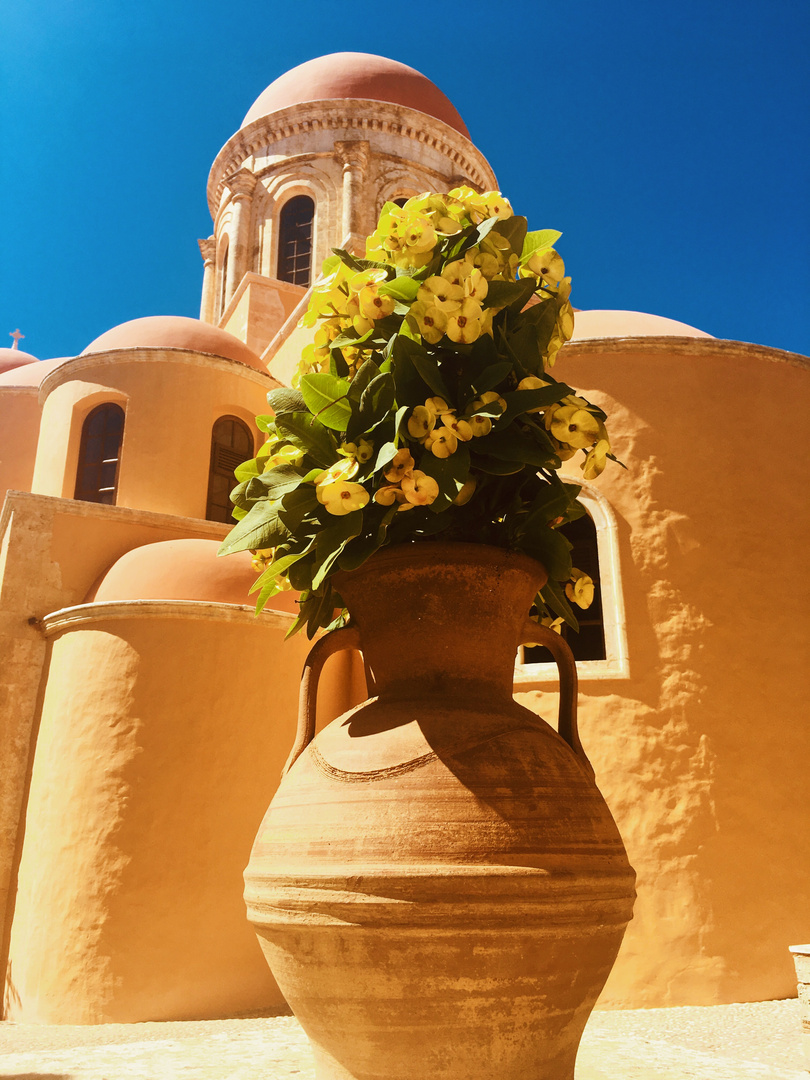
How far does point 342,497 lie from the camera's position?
7.04 ft

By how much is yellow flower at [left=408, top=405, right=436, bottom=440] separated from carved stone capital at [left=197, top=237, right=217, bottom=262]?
18440 mm

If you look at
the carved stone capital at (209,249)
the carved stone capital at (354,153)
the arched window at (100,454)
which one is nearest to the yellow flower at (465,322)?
the arched window at (100,454)

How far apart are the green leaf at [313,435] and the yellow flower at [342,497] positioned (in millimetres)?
255

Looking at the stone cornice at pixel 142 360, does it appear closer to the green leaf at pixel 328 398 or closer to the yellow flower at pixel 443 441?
the green leaf at pixel 328 398

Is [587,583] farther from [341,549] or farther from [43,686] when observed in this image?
[43,686]

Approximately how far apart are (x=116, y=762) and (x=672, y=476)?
5.43 m

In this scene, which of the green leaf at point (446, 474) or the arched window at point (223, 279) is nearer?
the green leaf at point (446, 474)

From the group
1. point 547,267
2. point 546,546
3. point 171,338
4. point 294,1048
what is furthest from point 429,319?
point 171,338

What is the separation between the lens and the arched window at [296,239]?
16.9 metres

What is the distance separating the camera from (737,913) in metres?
6.69

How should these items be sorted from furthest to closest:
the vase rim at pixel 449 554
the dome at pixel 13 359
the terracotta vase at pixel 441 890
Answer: the dome at pixel 13 359 → the vase rim at pixel 449 554 → the terracotta vase at pixel 441 890

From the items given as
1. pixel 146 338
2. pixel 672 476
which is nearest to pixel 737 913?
pixel 672 476

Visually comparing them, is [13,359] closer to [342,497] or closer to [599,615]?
[599,615]

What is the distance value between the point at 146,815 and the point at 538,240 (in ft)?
20.0
